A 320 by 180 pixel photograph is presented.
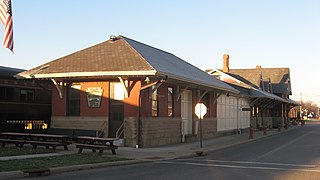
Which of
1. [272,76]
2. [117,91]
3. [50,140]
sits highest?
[272,76]

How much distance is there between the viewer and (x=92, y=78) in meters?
22.3

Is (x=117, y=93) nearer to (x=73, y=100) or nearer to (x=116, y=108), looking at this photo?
(x=116, y=108)

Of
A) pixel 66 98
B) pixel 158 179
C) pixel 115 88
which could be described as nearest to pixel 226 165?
pixel 158 179

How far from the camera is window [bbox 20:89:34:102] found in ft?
89.9

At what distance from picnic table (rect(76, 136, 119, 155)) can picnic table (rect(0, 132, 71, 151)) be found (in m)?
0.76

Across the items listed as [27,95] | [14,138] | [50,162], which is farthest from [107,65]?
[27,95]

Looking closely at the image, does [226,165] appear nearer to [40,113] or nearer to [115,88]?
[115,88]

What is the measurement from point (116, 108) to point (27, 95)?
8927 millimetres

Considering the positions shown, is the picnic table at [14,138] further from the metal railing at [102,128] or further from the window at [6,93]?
the window at [6,93]

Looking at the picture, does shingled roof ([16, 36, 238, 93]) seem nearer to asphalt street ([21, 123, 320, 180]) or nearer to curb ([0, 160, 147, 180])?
asphalt street ([21, 123, 320, 180])

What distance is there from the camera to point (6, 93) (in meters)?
26.1

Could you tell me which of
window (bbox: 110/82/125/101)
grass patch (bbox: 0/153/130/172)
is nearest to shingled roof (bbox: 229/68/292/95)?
window (bbox: 110/82/125/101)

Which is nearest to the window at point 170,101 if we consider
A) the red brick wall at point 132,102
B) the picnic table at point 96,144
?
the red brick wall at point 132,102

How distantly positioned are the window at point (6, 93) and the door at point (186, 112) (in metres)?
11.1
